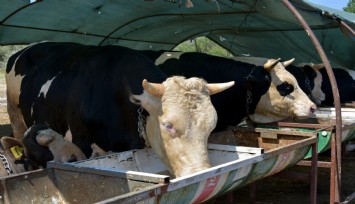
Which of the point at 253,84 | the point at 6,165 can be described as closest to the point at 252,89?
the point at 253,84

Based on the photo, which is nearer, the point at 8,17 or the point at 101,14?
the point at 8,17

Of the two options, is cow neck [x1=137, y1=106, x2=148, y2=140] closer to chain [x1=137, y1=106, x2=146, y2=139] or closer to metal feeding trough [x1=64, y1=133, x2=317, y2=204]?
chain [x1=137, y1=106, x2=146, y2=139]

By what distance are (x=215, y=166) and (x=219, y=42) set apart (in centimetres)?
890

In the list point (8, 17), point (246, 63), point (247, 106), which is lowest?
point (247, 106)

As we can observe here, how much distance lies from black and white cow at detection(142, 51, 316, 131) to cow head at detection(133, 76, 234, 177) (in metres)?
2.58

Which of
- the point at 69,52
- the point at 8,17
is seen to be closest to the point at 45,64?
the point at 69,52

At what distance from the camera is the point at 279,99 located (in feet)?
23.7

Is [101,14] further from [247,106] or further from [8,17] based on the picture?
[247,106]

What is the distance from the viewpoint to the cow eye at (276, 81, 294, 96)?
7191 mm

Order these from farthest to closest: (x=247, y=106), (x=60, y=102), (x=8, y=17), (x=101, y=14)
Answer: (x=101, y=14), (x=8, y=17), (x=247, y=106), (x=60, y=102)

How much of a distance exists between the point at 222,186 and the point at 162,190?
0.80 m

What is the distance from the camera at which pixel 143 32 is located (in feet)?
35.1

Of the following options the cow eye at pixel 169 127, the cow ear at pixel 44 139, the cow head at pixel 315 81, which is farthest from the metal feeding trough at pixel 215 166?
the cow head at pixel 315 81

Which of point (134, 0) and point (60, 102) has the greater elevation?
point (134, 0)
